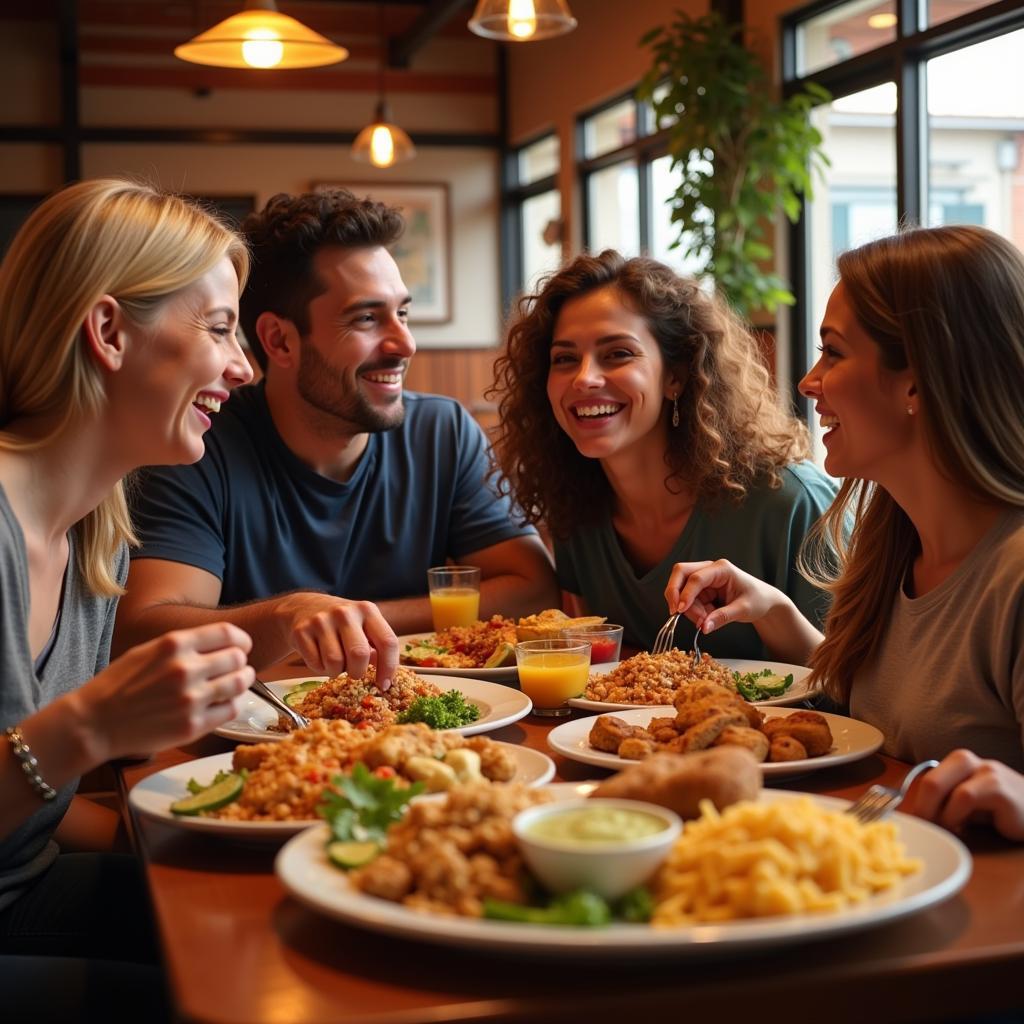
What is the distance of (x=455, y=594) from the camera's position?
248 cm

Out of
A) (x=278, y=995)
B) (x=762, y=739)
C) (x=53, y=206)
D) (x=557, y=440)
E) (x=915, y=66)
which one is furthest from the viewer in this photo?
(x=915, y=66)

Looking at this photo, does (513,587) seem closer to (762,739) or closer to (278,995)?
(762,739)

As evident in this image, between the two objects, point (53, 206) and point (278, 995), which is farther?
point (53, 206)

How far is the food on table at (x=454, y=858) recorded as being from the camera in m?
1.00

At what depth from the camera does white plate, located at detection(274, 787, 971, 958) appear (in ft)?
2.99

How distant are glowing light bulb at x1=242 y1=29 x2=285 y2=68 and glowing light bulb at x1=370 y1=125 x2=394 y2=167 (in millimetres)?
3311

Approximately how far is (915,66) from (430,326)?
5.28m

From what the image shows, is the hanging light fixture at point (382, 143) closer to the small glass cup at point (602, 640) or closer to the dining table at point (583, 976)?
the small glass cup at point (602, 640)

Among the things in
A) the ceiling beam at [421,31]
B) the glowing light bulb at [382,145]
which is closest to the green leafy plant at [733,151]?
the glowing light bulb at [382,145]

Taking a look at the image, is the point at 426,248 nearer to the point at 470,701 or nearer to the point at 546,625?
the point at 546,625

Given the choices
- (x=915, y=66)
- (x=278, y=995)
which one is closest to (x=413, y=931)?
(x=278, y=995)

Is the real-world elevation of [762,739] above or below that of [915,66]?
below

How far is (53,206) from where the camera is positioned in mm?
1715

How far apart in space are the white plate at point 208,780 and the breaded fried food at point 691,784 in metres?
0.20
